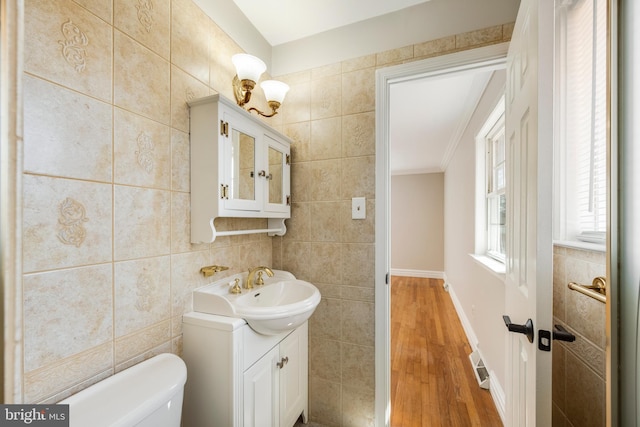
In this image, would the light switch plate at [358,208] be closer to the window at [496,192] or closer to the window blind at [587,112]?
the window blind at [587,112]

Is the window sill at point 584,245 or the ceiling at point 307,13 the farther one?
the ceiling at point 307,13

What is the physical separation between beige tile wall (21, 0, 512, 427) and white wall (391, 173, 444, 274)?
4.55m

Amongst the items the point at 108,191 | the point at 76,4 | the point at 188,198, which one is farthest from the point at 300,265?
the point at 76,4

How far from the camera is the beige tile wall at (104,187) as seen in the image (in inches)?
27.3

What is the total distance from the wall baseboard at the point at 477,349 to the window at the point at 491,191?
78 centimetres

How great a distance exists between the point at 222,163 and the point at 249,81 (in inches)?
19.8

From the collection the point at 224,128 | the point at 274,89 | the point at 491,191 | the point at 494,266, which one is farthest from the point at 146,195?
the point at 491,191

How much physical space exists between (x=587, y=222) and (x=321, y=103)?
54.1 inches

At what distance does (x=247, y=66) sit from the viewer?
A: 128 cm

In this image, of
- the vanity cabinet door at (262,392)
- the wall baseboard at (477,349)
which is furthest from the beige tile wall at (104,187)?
the wall baseboard at (477,349)

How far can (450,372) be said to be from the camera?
2.11m

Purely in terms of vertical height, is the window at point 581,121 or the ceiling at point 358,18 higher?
the ceiling at point 358,18

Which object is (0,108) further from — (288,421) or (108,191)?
(288,421)

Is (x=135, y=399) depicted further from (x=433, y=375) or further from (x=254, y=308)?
(x=433, y=375)
